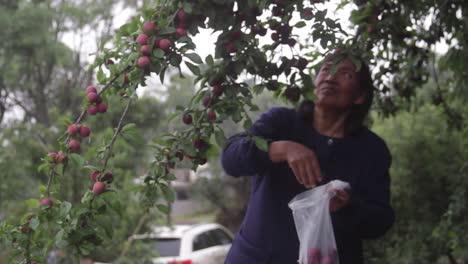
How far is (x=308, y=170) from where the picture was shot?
1560mm

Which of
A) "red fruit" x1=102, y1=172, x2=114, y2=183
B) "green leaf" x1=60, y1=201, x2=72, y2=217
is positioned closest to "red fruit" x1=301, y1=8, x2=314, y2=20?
"red fruit" x1=102, y1=172, x2=114, y2=183

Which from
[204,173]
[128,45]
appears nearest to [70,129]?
[128,45]

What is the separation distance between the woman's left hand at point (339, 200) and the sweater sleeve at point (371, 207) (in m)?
0.02

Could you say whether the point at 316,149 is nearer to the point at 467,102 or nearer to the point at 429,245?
the point at 467,102

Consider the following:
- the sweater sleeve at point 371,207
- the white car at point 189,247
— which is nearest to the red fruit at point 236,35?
the sweater sleeve at point 371,207

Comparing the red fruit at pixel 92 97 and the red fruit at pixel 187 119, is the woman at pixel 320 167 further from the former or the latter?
the red fruit at pixel 92 97

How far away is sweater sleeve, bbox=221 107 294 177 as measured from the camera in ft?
5.46

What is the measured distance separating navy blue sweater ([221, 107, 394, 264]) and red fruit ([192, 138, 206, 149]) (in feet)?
0.27

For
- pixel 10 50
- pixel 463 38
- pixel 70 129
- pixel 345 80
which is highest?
pixel 10 50

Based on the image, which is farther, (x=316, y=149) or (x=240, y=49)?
(x=316, y=149)

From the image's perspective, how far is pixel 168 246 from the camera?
28.5ft

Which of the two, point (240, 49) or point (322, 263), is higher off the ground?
point (240, 49)

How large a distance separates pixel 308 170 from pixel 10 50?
9178 mm

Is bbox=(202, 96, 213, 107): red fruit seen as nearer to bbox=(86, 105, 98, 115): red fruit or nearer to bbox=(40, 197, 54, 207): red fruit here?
bbox=(86, 105, 98, 115): red fruit
